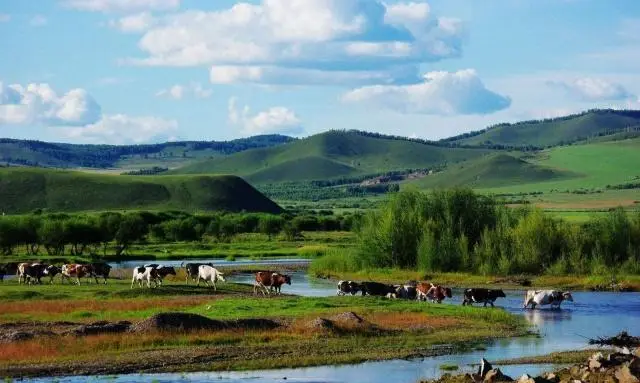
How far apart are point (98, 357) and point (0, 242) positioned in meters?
77.1

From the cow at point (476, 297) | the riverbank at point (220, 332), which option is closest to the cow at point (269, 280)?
the riverbank at point (220, 332)

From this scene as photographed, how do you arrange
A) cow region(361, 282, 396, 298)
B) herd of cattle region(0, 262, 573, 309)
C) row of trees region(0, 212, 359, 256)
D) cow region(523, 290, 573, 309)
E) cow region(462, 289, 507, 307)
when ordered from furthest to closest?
row of trees region(0, 212, 359, 256) → cow region(361, 282, 396, 298) → herd of cattle region(0, 262, 573, 309) → cow region(523, 290, 573, 309) → cow region(462, 289, 507, 307)

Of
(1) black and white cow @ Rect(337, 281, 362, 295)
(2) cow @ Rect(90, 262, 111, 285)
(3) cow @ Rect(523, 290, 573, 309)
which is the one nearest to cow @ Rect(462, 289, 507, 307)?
(3) cow @ Rect(523, 290, 573, 309)

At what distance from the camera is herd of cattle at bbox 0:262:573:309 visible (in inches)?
2191

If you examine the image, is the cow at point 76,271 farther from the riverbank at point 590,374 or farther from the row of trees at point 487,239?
the riverbank at point 590,374

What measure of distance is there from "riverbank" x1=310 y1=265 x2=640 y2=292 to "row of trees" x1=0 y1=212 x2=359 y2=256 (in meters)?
13.0

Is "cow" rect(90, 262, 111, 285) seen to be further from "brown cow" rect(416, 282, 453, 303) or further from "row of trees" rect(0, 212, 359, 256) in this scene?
"row of trees" rect(0, 212, 359, 256)

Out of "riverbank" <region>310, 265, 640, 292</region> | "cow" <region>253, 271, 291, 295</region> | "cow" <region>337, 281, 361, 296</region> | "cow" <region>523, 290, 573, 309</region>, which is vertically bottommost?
"riverbank" <region>310, 265, 640, 292</region>

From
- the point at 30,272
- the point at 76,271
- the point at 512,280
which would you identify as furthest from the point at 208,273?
the point at 512,280

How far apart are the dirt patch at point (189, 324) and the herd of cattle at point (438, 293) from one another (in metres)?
18.4

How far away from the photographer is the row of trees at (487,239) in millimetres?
76875

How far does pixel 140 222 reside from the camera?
414ft

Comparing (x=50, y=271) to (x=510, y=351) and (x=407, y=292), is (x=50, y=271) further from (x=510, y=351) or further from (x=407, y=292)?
(x=510, y=351)

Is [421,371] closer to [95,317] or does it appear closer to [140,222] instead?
[95,317]
